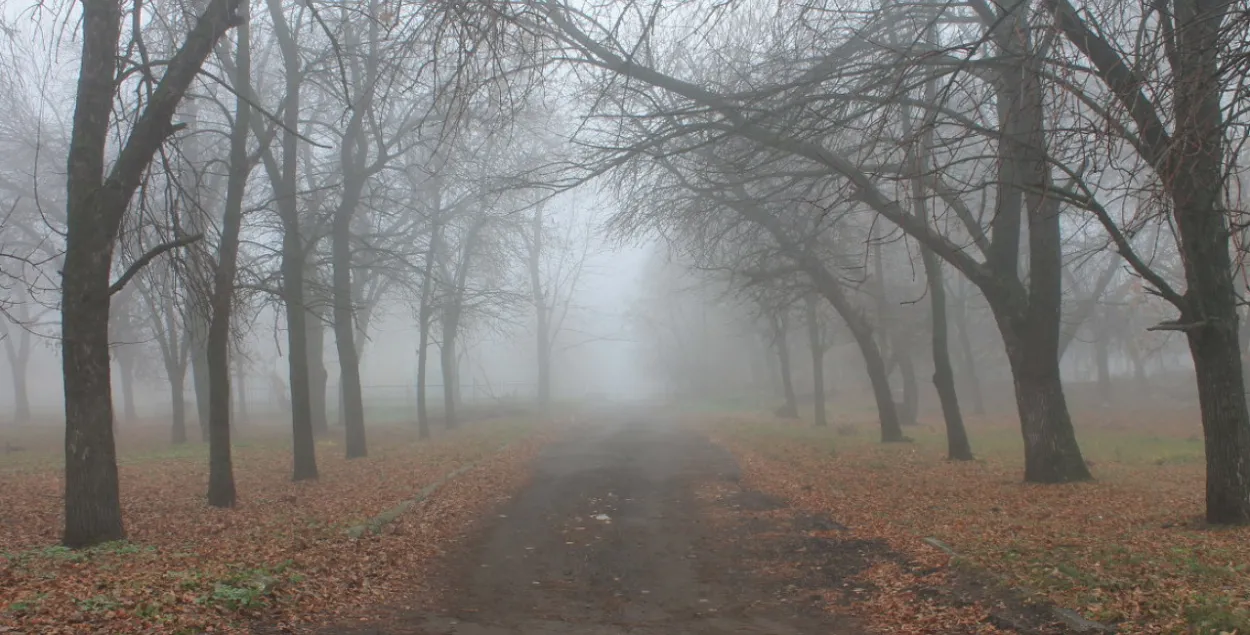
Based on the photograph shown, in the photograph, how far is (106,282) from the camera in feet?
26.4

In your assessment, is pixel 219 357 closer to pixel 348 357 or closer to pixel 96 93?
pixel 96 93

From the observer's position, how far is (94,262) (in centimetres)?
800

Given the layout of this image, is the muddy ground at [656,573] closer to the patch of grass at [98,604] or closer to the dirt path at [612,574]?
the dirt path at [612,574]

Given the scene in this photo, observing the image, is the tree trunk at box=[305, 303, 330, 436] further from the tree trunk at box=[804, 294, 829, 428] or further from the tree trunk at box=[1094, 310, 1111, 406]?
the tree trunk at box=[1094, 310, 1111, 406]

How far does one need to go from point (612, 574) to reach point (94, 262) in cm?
545

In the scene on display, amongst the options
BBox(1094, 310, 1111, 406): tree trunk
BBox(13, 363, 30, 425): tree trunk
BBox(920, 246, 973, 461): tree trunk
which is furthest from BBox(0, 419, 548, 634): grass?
BBox(1094, 310, 1111, 406): tree trunk

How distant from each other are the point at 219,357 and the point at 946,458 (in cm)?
1342

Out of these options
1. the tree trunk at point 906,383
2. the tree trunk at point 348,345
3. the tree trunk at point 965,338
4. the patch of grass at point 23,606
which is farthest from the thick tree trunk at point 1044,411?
the tree trunk at point 965,338

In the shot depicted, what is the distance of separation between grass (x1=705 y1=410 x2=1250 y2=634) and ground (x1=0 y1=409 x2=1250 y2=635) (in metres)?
0.04

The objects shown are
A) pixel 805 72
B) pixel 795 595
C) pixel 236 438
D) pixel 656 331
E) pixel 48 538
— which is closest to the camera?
pixel 795 595

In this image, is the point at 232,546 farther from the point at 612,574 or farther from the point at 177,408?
the point at 177,408

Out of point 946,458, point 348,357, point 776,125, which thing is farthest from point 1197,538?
point 348,357

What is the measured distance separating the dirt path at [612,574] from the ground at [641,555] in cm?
3

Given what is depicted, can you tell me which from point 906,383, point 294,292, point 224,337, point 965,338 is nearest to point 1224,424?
point 224,337
